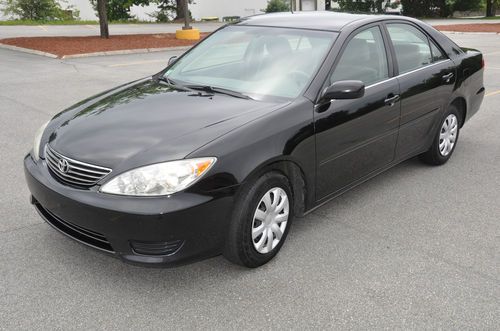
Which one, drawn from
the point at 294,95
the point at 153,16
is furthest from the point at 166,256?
the point at 153,16

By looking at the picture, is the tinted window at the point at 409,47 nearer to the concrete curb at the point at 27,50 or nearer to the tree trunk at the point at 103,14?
the concrete curb at the point at 27,50

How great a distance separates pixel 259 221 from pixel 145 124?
3.21 ft

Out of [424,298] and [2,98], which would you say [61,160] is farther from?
[2,98]

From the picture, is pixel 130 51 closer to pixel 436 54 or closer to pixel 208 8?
pixel 436 54

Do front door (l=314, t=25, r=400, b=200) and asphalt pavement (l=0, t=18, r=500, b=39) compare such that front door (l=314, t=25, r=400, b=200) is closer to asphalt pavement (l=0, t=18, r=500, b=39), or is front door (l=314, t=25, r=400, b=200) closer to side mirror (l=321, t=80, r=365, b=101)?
side mirror (l=321, t=80, r=365, b=101)

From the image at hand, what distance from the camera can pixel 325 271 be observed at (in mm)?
3270

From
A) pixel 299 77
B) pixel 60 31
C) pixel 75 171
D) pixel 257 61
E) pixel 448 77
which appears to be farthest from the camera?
pixel 60 31

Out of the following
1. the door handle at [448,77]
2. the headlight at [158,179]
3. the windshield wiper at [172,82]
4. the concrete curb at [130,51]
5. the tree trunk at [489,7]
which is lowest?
the headlight at [158,179]

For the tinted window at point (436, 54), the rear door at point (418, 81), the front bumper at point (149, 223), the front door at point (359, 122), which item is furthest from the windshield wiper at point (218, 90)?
the tinted window at point (436, 54)

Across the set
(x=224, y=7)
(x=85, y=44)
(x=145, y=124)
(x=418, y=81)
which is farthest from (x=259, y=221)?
(x=224, y=7)

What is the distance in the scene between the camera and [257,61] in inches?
158

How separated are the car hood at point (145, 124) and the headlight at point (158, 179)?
0.19 ft

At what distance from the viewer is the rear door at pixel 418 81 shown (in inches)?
174

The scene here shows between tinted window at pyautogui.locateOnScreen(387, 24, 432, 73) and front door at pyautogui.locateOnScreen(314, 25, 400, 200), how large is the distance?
0.22 metres
